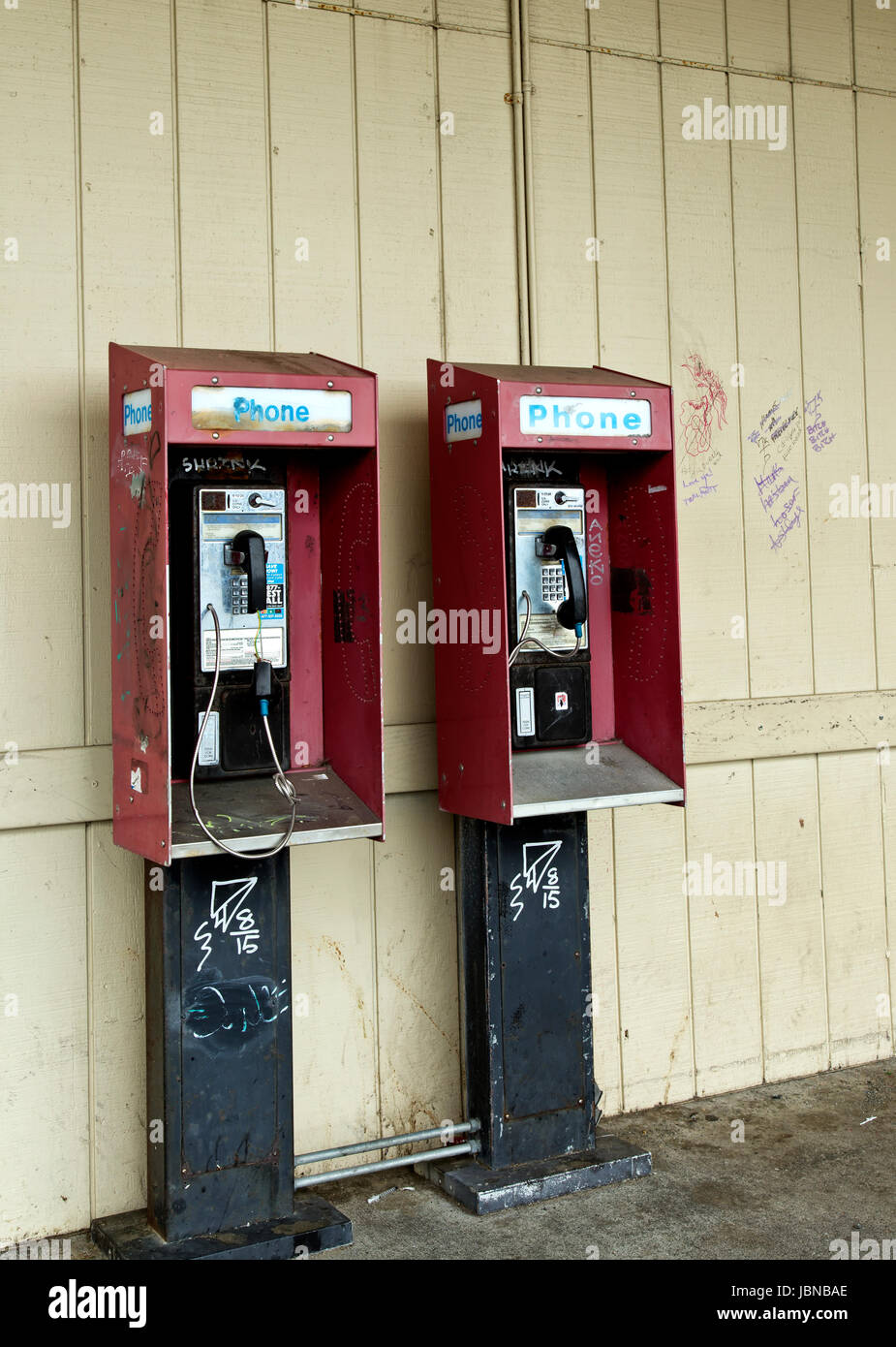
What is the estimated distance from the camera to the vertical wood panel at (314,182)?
3270 mm

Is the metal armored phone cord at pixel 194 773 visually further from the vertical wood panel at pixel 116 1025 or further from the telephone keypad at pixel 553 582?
the telephone keypad at pixel 553 582

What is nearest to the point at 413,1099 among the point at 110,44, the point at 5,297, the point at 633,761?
the point at 633,761

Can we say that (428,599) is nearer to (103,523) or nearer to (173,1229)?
(103,523)

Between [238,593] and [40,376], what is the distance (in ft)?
2.29

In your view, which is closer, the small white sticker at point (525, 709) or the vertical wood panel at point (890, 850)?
the small white sticker at point (525, 709)

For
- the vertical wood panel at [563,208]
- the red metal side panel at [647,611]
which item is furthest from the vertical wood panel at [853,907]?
the vertical wood panel at [563,208]

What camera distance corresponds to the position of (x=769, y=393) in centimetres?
395

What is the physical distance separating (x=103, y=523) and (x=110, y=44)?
1.11 meters

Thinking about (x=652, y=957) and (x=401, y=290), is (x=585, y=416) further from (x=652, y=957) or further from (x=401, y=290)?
(x=652, y=957)

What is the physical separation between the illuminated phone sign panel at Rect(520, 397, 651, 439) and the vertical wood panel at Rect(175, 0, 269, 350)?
0.71 metres

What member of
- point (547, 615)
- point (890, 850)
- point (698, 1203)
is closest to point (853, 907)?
point (890, 850)

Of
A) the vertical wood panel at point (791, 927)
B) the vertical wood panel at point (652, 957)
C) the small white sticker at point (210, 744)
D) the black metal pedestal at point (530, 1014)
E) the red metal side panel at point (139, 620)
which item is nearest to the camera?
the red metal side panel at point (139, 620)

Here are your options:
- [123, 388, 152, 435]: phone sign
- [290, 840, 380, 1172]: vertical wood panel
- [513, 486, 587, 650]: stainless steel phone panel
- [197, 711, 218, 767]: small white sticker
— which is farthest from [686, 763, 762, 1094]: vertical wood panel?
[123, 388, 152, 435]: phone sign

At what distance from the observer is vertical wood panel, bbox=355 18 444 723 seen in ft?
11.1
